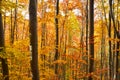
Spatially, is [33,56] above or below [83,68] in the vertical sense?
above

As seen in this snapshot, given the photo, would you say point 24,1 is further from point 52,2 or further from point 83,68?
point 83,68

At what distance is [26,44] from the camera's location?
13.0m

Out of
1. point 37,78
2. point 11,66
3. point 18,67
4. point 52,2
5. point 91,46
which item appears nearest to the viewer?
point 37,78

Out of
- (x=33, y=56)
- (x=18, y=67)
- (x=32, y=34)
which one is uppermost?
(x=32, y=34)

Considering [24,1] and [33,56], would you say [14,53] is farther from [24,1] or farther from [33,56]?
[24,1]

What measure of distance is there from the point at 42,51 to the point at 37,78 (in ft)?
18.9

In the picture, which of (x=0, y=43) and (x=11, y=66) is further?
(x=11, y=66)

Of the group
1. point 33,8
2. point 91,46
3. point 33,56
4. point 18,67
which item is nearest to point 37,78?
point 33,56

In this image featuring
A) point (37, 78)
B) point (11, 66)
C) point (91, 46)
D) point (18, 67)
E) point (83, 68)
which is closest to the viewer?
point (37, 78)

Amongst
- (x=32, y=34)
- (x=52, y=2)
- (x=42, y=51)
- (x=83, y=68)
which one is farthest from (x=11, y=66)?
(x=83, y=68)

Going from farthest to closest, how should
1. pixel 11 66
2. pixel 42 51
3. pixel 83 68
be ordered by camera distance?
pixel 83 68 < pixel 42 51 < pixel 11 66

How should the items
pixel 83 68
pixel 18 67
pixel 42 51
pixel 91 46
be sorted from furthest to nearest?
pixel 83 68
pixel 42 51
pixel 18 67
pixel 91 46

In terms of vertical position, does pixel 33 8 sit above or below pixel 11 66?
above

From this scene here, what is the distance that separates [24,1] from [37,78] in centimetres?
1666
